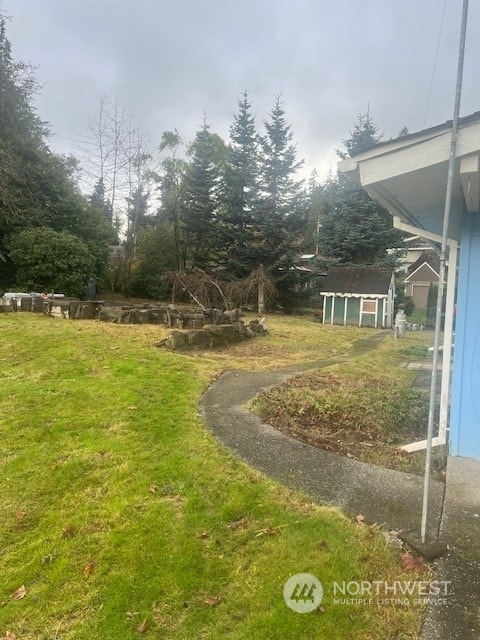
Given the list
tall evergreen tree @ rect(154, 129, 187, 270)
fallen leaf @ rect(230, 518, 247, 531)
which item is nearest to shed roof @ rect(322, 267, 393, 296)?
tall evergreen tree @ rect(154, 129, 187, 270)

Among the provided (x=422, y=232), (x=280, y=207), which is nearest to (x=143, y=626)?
(x=422, y=232)

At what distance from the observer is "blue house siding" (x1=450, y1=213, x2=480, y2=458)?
11.0 feet

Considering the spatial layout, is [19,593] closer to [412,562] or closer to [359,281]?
[412,562]

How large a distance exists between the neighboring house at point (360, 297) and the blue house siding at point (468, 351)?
52.2 feet

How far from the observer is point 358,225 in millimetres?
23719

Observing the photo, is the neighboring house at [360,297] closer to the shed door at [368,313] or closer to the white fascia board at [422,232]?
the shed door at [368,313]

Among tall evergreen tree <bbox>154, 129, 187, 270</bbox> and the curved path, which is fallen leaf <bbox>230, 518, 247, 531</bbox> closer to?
the curved path

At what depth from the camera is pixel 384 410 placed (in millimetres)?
4730

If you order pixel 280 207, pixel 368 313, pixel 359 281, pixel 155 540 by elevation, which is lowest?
pixel 155 540

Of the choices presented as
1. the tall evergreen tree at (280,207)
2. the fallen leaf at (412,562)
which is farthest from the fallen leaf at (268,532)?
the tall evergreen tree at (280,207)

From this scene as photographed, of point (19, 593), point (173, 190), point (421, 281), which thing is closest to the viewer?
point (19, 593)

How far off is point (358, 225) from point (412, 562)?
23.5 meters

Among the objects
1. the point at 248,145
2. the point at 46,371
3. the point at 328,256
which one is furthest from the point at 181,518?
the point at 248,145

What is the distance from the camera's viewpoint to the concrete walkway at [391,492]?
1846 mm
